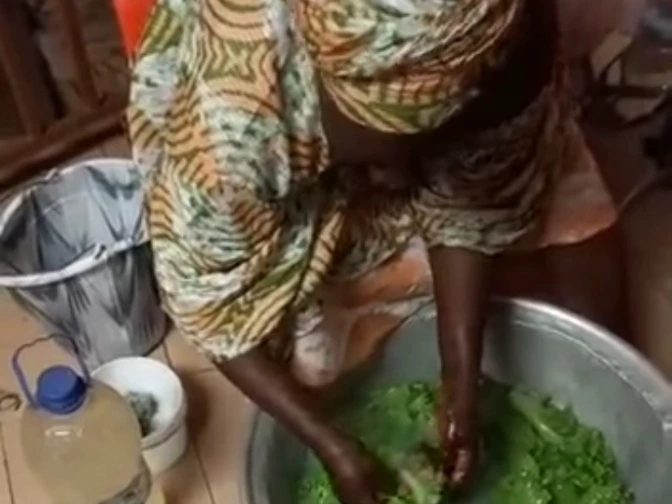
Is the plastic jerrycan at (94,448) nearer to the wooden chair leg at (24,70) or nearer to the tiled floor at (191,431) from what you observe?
the tiled floor at (191,431)

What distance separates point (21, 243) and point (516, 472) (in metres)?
0.55

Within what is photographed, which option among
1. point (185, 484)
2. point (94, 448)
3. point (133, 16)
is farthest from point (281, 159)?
point (185, 484)

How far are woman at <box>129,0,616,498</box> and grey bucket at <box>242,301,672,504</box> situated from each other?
5 centimetres

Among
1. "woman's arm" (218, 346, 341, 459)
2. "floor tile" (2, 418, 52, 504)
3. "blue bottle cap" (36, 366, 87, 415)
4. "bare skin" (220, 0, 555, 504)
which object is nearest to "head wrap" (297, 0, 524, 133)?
"bare skin" (220, 0, 555, 504)

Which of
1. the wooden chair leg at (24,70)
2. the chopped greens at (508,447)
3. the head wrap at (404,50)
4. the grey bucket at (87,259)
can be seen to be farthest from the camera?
the wooden chair leg at (24,70)

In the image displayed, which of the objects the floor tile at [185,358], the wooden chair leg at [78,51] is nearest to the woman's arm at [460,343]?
the floor tile at [185,358]

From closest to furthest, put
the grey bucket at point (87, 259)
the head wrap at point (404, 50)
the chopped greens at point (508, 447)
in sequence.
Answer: the head wrap at point (404, 50) → the chopped greens at point (508, 447) → the grey bucket at point (87, 259)

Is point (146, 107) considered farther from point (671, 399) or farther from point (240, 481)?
point (671, 399)

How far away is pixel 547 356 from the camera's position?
3.88ft

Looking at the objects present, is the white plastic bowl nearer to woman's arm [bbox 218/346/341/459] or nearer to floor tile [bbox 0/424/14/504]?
floor tile [bbox 0/424/14/504]

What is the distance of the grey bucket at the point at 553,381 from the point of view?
1.09m

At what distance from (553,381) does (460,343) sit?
13 centimetres

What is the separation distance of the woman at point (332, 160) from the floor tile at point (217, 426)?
27cm

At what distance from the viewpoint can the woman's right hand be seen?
106 centimetres
